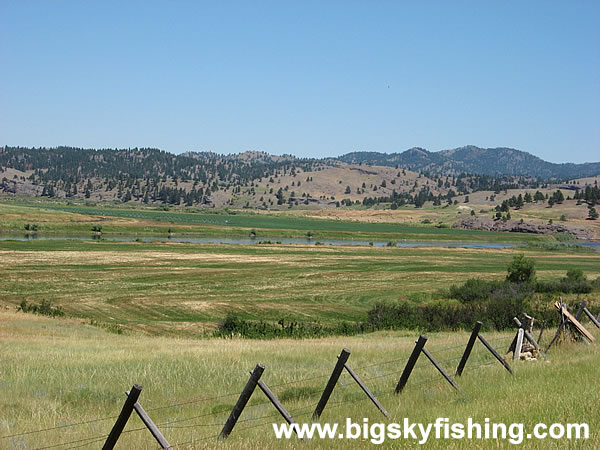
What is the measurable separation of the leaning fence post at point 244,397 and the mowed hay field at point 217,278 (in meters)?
29.4

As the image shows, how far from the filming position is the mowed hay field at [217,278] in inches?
1817

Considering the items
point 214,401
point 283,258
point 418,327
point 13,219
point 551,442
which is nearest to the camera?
point 551,442

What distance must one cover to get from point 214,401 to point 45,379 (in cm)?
529

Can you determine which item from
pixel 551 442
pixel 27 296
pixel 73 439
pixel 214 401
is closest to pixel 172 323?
pixel 27 296

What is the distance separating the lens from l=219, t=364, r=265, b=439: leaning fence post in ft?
29.3

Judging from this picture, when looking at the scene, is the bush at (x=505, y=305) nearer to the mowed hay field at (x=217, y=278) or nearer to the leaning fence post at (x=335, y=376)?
the mowed hay field at (x=217, y=278)

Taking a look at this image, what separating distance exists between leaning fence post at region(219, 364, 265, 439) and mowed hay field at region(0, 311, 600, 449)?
25 cm

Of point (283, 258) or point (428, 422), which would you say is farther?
point (283, 258)

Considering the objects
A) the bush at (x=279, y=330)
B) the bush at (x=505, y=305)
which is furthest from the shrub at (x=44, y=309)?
the bush at (x=505, y=305)

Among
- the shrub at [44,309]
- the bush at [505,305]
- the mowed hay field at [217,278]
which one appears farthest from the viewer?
the mowed hay field at [217,278]

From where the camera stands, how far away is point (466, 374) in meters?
15.6

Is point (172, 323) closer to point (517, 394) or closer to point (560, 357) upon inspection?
point (560, 357)

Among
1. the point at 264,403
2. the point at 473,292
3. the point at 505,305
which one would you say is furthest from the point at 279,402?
the point at 473,292

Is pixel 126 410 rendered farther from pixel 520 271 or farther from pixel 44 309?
pixel 520 271
